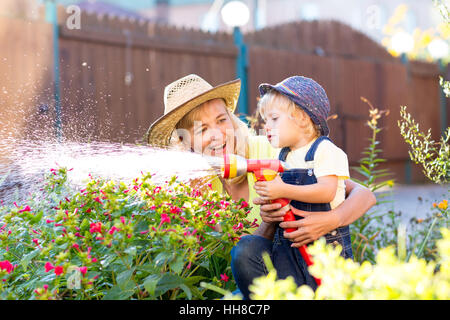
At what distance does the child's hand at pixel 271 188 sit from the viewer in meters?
1.87

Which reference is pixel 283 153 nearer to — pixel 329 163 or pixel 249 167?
pixel 329 163

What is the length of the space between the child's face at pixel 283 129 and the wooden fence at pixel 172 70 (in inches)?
44.3

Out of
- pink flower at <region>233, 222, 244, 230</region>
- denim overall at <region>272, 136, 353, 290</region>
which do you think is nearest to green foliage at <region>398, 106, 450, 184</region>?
denim overall at <region>272, 136, 353, 290</region>

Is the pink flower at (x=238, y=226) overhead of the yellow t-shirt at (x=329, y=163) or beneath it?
beneath

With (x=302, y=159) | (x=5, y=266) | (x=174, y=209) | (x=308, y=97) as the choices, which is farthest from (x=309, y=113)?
(x=5, y=266)

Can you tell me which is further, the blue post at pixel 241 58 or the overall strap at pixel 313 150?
the blue post at pixel 241 58

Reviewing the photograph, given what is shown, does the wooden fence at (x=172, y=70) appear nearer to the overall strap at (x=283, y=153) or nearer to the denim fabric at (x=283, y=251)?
the overall strap at (x=283, y=153)

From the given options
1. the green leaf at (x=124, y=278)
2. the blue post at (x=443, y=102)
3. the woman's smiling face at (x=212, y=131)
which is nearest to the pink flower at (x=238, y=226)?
the green leaf at (x=124, y=278)

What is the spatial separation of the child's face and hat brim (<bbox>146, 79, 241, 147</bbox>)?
558 mm

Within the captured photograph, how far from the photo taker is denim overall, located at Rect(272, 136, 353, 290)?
1979 millimetres

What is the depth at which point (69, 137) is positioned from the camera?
304 centimetres

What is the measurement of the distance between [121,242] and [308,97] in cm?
91
